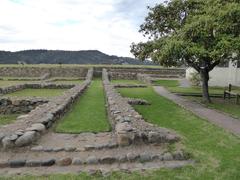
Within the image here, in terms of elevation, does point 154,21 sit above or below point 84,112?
above

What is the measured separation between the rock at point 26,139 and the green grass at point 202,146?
2957mm

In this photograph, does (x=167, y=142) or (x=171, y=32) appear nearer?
(x=167, y=142)

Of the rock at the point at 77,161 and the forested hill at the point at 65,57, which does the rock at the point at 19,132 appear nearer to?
the rock at the point at 77,161

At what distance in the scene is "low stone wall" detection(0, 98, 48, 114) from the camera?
1708 centimetres

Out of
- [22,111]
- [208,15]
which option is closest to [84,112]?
[22,111]

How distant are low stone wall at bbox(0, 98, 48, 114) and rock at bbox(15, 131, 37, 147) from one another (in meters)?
8.84

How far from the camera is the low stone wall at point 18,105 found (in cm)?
1708

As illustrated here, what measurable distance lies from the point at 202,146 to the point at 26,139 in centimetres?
406

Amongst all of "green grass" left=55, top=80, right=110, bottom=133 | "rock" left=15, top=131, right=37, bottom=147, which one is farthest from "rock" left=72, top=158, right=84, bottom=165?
"green grass" left=55, top=80, right=110, bottom=133

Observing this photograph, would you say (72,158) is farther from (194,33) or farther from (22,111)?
(194,33)

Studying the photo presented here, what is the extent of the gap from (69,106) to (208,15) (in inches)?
305

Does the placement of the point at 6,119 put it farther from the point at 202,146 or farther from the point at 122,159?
the point at 202,146

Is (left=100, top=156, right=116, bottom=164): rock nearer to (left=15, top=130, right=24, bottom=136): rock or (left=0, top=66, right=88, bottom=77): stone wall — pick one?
(left=15, top=130, right=24, bottom=136): rock

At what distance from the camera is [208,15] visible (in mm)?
17094
